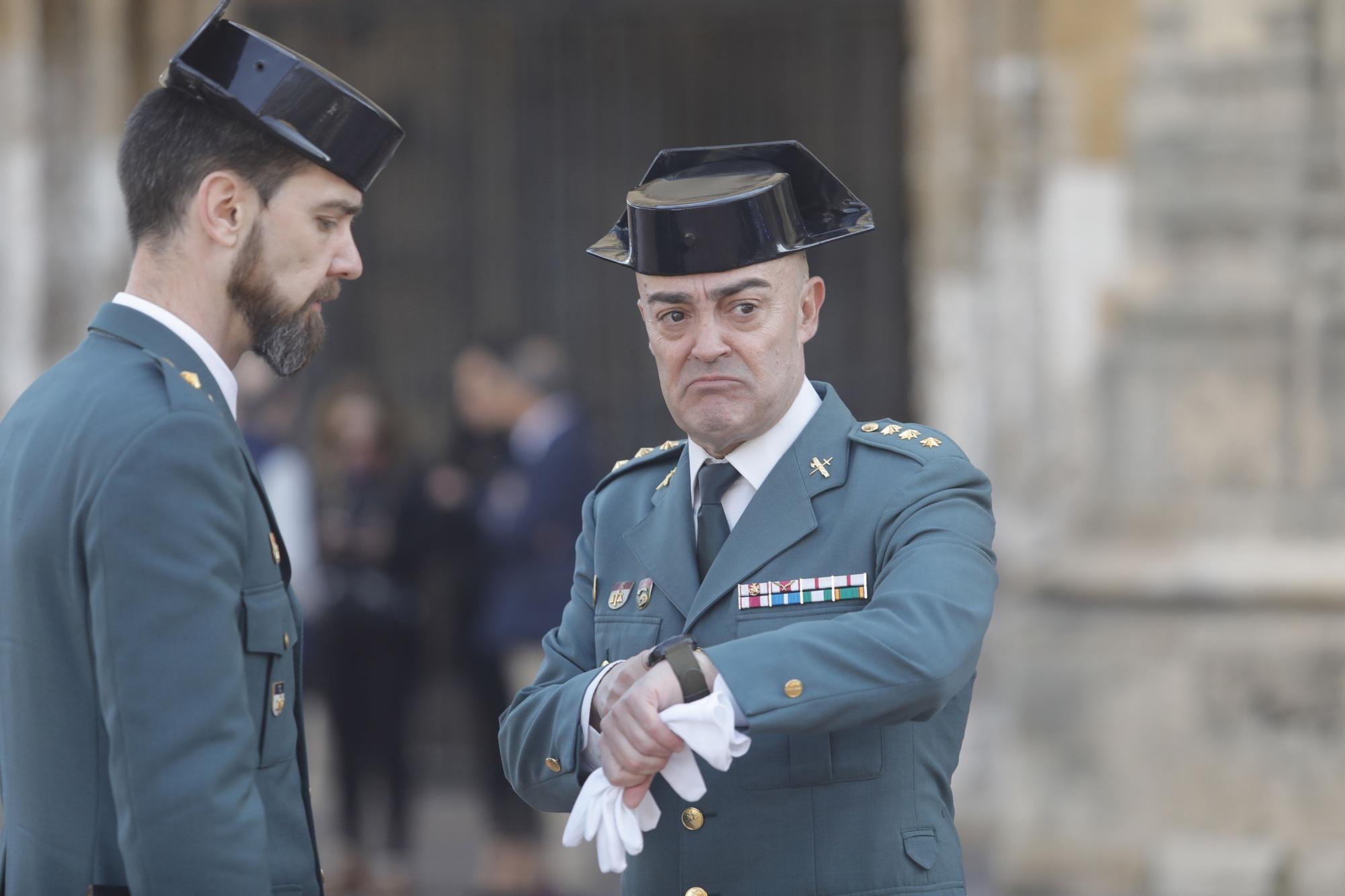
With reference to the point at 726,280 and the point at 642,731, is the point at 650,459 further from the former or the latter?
the point at 642,731

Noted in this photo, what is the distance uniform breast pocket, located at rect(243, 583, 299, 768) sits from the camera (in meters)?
1.95

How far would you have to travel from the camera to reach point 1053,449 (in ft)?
18.1

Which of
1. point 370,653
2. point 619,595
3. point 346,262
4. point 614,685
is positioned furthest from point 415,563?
point 614,685

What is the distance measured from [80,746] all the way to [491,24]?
5.87 m

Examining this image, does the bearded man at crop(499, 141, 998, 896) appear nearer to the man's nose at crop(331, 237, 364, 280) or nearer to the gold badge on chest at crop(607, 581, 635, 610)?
the gold badge on chest at crop(607, 581, 635, 610)

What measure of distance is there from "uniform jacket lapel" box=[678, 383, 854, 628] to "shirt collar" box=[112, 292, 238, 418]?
26.4 inches

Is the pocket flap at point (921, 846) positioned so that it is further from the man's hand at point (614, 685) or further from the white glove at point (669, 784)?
the man's hand at point (614, 685)

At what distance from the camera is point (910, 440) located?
225cm

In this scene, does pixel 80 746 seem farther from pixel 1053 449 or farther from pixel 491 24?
pixel 491 24

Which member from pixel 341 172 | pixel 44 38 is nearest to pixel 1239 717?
pixel 341 172

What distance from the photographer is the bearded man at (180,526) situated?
180 centimetres

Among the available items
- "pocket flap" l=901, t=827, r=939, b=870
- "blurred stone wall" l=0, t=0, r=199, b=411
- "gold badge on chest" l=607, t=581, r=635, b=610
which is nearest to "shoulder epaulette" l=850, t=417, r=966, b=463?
"gold badge on chest" l=607, t=581, r=635, b=610

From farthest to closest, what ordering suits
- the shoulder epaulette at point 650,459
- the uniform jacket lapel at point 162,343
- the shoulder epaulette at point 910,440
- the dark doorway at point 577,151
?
the dark doorway at point 577,151 → the shoulder epaulette at point 650,459 → the shoulder epaulette at point 910,440 → the uniform jacket lapel at point 162,343

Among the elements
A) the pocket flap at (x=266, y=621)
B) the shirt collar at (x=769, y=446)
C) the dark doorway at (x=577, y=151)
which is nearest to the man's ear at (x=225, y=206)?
the pocket flap at (x=266, y=621)
